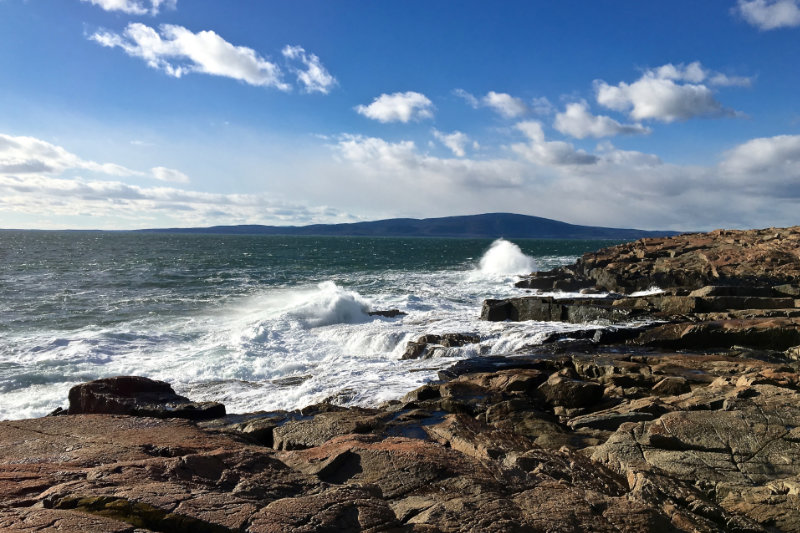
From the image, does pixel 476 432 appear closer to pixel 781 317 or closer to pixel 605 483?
pixel 605 483

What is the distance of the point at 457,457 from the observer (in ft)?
19.7

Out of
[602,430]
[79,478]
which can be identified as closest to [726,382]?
[602,430]

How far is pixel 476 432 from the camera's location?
748cm

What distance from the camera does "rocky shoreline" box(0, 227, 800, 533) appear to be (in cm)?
436

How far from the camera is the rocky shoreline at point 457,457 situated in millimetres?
4359

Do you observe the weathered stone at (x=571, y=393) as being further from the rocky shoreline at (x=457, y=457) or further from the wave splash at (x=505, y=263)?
the wave splash at (x=505, y=263)

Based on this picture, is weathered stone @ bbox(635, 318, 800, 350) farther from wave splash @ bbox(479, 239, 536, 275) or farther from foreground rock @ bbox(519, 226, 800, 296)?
wave splash @ bbox(479, 239, 536, 275)

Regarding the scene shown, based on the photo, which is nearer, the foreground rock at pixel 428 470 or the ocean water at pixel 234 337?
the foreground rock at pixel 428 470

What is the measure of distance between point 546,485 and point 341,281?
38775mm

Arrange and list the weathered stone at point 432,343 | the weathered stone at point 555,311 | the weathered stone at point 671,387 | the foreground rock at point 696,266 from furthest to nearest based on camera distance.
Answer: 1. the foreground rock at point 696,266
2. the weathered stone at point 555,311
3. the weathered stone at point 432,343
4. the weathered stone at point 671,387

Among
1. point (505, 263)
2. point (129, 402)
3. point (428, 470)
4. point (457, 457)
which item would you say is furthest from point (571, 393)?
point (505, 263)

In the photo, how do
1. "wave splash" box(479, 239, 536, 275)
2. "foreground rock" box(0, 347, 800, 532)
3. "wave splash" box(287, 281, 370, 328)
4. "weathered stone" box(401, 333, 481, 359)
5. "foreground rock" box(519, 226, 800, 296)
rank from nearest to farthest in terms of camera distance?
"foreground rock" box(0, 347, 800, 532) < "weathered stone" box(401, 333, 481, 359) < "wave splash" box(287, 281, 370, 328) < "foreground rock" box(519, 226, 800, 296) < "wave splash" box(479, 239, 536, 275)

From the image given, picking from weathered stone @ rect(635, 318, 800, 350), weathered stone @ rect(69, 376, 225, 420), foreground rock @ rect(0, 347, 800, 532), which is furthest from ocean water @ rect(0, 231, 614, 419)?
foreground rock @ rect(0, 347, 800, 532)

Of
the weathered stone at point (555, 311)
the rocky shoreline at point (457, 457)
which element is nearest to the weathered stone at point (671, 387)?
the rocky shoreline at point (457, 457)
